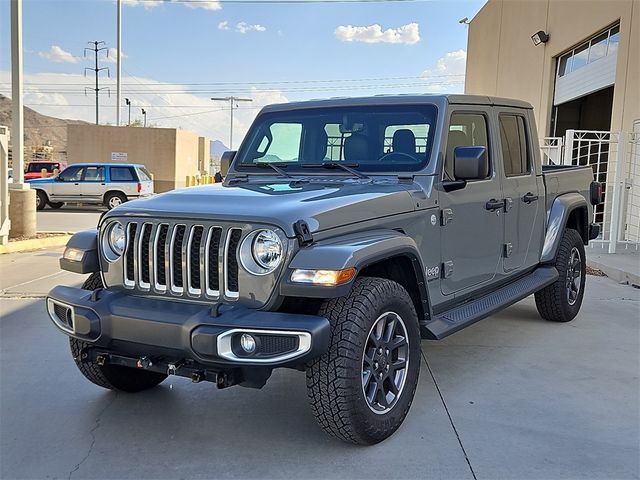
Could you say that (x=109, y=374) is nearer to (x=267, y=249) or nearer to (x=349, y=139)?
(x=267, y=249)

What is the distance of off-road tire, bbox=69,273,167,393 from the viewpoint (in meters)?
3.77

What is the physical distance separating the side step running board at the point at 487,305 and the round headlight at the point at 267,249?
1.21 meters

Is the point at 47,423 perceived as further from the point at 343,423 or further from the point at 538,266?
the point at 538,266

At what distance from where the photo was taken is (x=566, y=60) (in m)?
17.8

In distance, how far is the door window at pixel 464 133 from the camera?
4.36 m

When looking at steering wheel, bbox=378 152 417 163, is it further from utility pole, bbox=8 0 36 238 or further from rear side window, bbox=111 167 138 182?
rear side window, bbox=111 167 138 182

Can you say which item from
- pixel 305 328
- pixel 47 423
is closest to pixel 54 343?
pixel 47 423

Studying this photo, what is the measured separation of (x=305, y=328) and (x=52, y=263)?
25.4 feet

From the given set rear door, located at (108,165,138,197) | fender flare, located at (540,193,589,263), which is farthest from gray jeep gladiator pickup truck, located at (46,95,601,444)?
rear door, located at (108,165,138,197)

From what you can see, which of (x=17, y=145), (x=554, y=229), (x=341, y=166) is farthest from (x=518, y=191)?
(x=17, y=145)

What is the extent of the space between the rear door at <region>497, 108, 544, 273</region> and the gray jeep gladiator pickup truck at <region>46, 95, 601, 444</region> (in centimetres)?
9

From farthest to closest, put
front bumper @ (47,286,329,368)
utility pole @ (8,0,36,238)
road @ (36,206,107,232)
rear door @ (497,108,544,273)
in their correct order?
1. road @ (36,206,107,232)
2. utility pole @ (8,0,36,238)
3. rear door @ (497,108,544,273)
4. front bumper @ (47,286,329,368)

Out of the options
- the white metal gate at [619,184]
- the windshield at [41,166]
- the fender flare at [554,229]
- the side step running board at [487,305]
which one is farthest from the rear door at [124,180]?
the side step running board at [487,305]

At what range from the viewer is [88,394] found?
420 cm
